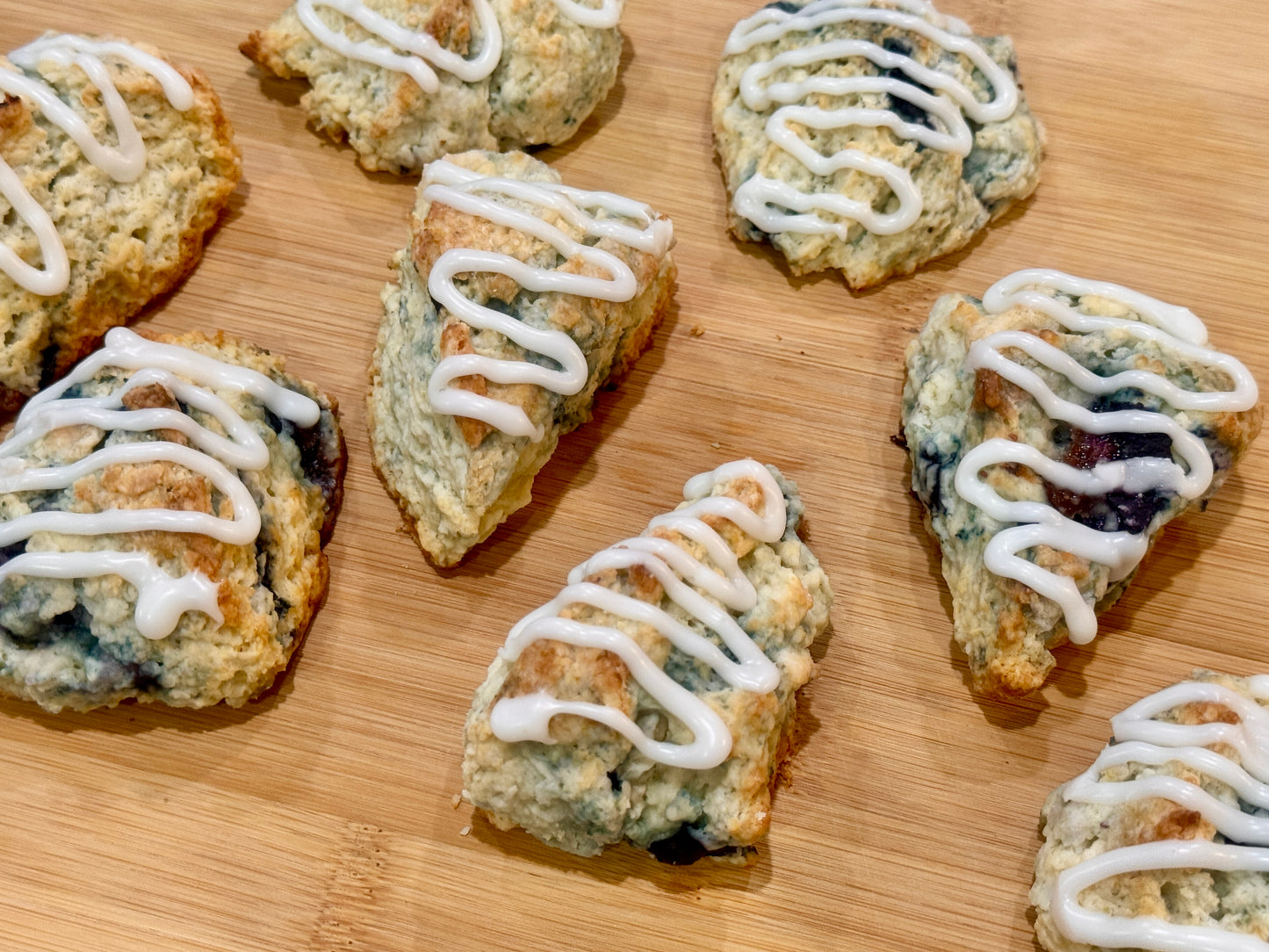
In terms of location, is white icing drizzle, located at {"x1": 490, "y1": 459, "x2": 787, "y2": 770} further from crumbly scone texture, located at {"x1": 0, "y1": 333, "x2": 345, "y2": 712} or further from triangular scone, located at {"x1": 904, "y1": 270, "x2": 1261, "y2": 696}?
crumbly scone texture, located at {"x1": 0, "y1": 333, "x2": 345, "y2": 712}

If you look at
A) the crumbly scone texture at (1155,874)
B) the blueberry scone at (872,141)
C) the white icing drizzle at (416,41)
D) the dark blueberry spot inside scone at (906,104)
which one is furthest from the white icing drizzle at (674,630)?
the white icing drizzle at (416,41)

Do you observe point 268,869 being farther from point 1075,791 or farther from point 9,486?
point 1075,791

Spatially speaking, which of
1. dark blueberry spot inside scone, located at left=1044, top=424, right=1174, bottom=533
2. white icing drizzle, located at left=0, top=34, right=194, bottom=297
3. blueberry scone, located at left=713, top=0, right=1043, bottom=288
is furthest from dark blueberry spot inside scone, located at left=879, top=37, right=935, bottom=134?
white icing drizzle, located at left=0, top=34, right=194, bottom=297

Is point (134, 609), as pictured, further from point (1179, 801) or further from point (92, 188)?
point (1179, 801)

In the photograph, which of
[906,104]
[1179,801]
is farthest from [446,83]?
[1179,801]

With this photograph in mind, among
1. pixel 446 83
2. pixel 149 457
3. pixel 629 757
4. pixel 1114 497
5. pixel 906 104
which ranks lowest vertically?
pixel 629 757

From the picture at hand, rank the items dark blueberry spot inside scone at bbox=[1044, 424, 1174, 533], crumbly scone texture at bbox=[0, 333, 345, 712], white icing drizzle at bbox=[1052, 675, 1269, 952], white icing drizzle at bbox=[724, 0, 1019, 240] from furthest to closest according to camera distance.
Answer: white icing drizzle at bbox=[724, 0, 1019, 240] < dark blueberry spot inside scone at bbox=[1044, 424, 1174, 533] < crumbly scone texture at bbox=[0, 333, 345, 712] < white icing drizzle at bbox=[1052, 675, 1269, 952]

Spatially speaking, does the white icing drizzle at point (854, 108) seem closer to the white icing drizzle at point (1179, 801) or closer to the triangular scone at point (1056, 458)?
the triangular scone at point (1056, 458)

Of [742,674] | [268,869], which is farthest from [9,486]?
[742,674]
